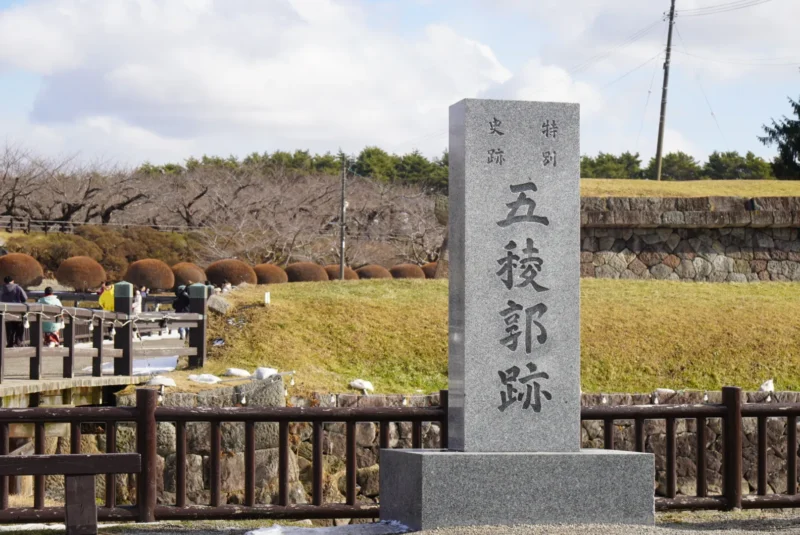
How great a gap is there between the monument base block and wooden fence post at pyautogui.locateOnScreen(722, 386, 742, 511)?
6.44ft

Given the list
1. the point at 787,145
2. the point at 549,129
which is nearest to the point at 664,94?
the point at 787,145

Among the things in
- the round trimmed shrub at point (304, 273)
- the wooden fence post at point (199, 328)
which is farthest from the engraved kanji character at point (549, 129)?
the round trimmed shrub at point (304, 273)

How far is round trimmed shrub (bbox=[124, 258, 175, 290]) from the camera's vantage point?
3797 centimetres

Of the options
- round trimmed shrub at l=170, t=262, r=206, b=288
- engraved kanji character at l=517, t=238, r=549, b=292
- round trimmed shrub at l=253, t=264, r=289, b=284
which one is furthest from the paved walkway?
round trimmed shrub at l=170, t=262, r=206, b=288

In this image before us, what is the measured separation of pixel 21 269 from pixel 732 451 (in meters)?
33.5

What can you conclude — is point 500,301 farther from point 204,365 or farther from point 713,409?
point 204,365

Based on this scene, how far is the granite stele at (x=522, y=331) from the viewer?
621cm

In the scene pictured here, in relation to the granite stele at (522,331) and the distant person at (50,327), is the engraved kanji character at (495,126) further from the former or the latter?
the distant person at (50,327)

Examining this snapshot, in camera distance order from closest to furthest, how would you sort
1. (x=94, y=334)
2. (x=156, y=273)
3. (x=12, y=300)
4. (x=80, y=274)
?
1. (x=94, y=334)
2. (x=12, y=300)
3. (x=80, y=274)
4. (x=156, y=273)

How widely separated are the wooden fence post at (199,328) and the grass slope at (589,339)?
0.92ft

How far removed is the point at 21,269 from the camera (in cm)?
3694

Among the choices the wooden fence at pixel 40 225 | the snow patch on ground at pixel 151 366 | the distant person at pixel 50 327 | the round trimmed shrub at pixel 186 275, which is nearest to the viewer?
the snow patch on ground at pixel 151 366

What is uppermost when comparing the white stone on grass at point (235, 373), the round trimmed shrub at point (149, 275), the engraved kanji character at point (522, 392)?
the round trimmed shrub at point (149, 275)

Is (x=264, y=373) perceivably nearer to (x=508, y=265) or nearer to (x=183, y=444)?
(x=183, y=444)
